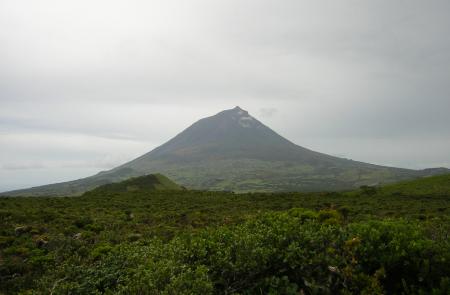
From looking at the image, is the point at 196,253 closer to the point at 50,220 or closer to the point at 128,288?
the point at 128,288

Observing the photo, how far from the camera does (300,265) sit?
23.7 ft

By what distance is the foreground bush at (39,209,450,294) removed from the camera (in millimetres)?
6555

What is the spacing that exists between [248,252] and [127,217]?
20844 mm

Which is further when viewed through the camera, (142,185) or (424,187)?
(142,185)

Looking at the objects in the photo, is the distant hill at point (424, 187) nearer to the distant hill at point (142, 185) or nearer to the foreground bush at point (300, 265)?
the distant hill at point (142, 185)

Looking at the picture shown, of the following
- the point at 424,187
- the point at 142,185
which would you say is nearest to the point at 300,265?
the point at 424,187

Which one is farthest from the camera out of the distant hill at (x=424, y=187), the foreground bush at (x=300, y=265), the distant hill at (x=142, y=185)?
the distant hill at (x=142, y=185)

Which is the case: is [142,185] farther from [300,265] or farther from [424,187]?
[300,265]

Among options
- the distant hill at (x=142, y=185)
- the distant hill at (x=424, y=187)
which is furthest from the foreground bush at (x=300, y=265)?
the distant hill at (x=142, y=185)

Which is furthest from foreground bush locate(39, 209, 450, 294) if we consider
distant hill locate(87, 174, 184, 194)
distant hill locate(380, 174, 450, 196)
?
distant hill locate(87, 174, 184, 194)

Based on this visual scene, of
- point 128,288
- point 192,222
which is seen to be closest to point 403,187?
point 192,222

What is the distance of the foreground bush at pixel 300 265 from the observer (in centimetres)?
655

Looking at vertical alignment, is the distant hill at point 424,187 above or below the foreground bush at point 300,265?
below

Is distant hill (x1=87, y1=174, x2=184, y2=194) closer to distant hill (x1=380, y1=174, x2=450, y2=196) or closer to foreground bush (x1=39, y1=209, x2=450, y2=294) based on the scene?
distant hill (x1=380, y1=174, x2=450, y2=196)
